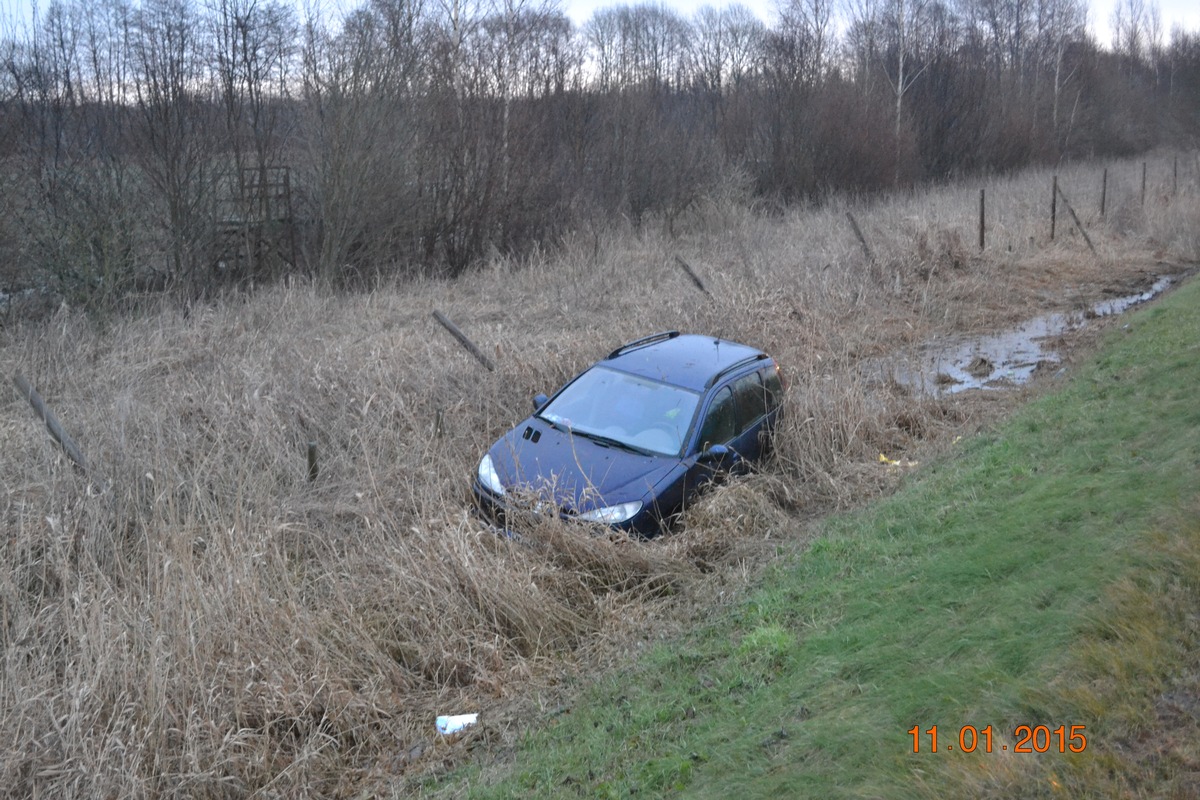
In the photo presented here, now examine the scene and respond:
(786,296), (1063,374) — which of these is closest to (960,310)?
(786,296)

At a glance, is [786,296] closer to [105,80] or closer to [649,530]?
[649,530]

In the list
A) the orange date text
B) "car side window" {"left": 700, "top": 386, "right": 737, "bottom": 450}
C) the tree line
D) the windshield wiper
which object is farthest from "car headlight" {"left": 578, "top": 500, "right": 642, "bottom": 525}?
the tree line

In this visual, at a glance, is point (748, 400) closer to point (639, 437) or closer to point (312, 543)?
point (639, 437)

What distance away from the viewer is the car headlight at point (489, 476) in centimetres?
771

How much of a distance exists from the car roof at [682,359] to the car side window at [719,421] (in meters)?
0.18

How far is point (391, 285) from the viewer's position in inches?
762

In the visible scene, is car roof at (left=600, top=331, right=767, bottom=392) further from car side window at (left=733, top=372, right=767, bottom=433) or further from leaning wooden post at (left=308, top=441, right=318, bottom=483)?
leaning wooden post at (left=308, top=441, right=318, bottom=483)

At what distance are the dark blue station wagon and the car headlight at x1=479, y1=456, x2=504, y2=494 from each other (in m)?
0.01

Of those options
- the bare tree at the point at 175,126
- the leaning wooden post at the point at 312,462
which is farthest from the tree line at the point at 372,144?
the leaning wooden post at the point at 312,462

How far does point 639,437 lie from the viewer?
8.29 metres

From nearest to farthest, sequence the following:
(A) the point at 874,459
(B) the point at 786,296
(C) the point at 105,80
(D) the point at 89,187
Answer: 1. (A) the point at 874,459
2. (B) the point at 786,296
3. (D) the point at 89,187
4. (C) the point at 105,80

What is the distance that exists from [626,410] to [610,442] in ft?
1.65

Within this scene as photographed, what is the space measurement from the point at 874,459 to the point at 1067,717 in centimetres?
625

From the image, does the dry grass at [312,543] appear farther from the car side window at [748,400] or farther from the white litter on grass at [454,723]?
the car side window at [748,400]
